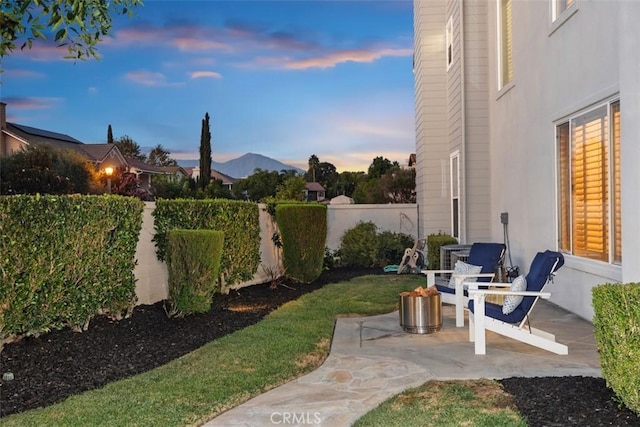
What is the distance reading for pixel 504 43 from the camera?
35.3ft

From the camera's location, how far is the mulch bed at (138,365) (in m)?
3.83

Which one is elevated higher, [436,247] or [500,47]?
[500,47]

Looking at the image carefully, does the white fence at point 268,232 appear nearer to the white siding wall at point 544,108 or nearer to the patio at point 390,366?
the patio at point 390,366

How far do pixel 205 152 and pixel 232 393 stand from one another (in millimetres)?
36399

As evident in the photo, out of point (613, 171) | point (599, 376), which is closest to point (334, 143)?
point (613, 171)

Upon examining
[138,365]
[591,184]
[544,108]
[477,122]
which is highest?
[477,122]

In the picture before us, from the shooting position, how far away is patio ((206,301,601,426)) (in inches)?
160

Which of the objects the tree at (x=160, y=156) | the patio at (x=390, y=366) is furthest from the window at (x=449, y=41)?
the tree at (x=160, y=156)

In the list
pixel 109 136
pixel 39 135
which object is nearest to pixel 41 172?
pixel 39 135

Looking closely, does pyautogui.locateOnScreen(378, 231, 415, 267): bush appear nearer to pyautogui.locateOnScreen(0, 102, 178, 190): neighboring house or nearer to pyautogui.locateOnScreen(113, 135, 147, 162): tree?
pyautogui.locateOnScreen(0, 102, 178, 190): neighboring house

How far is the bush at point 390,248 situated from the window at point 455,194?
73.0 inches

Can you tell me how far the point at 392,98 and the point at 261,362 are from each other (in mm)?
16017

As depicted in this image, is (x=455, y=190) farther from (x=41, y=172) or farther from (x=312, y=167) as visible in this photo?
(x=312, y=167)

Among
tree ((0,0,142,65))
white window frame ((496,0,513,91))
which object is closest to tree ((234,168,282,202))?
white window frame ((496,0,513,91))
